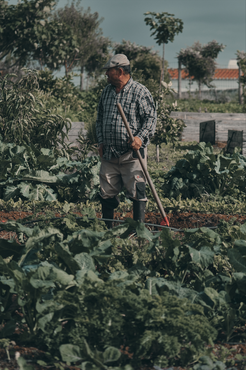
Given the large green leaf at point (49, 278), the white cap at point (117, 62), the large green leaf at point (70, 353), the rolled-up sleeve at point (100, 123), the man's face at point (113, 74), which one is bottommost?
the large green leaf at point (70, 353)

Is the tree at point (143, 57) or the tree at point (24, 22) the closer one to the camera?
the tree at point (24, 22)

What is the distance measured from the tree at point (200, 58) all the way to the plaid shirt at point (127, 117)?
19.8m

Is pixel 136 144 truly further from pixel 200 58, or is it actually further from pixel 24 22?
pixel 200 58

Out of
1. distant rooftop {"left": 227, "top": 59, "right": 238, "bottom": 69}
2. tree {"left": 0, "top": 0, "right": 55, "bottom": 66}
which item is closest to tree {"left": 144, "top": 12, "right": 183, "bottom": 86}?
tree {"left": 0, "top": 0, "right": 55, "bottom": 66}

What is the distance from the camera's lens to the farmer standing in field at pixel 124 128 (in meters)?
3.47

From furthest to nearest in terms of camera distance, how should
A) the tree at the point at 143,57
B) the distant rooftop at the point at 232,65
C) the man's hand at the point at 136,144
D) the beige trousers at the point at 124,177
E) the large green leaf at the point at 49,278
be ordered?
the distant rooftop at the point at 232,65, the tree at the point at 143,57, the beige trousers at the point at 124,177, the man's hand at the point at 136,144, the large green leaf at the point at 49,278

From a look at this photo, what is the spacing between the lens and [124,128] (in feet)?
11.4

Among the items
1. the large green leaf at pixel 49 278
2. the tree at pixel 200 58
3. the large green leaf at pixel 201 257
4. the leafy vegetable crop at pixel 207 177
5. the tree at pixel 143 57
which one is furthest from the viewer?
the tree at pixel 200 58

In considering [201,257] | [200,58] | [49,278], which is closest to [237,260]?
[201,257]

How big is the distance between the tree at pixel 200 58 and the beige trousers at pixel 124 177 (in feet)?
65.6

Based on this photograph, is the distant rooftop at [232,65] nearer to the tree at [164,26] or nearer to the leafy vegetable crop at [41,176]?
the tree at [164,26]

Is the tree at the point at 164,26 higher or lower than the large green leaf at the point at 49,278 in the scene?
higher

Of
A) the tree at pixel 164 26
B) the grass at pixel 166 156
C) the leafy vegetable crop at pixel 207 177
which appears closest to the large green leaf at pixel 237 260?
the leafy vegetable crop at pixel 207 177

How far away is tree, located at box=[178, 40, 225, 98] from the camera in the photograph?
2223cm
